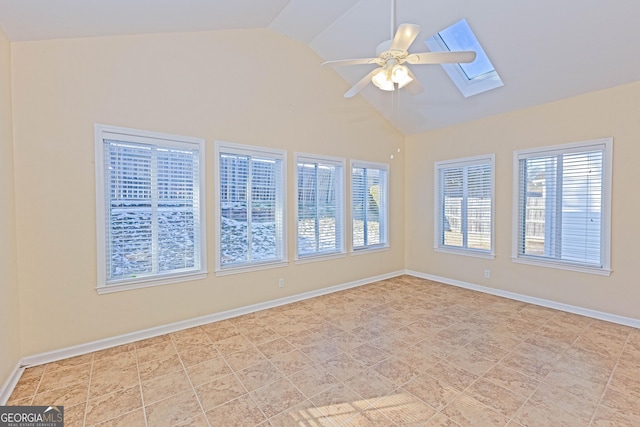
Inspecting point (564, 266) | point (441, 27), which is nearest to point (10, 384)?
point (441, 27)

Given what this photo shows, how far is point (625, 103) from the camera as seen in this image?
3506 millimetres

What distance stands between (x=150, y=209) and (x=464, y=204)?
4872mm

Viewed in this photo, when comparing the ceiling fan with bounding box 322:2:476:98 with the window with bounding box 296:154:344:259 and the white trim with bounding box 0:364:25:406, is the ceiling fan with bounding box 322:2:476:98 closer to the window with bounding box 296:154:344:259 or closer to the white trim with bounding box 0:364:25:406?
the window with bounding box 296:154:344:259

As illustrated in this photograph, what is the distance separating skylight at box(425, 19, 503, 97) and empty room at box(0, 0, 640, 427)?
3 centimetres

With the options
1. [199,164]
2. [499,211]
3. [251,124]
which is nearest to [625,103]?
[499,211]

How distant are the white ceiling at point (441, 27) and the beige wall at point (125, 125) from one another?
0.73 ft

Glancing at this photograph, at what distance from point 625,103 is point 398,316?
3782mm

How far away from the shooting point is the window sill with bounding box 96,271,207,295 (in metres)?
3.00

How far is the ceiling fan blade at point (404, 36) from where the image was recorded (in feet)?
6.97

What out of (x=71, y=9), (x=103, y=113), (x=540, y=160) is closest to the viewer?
(x=71, y=9)

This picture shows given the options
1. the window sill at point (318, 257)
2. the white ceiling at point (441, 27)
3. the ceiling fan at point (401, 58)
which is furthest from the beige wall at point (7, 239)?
the window sill at point (318, 257)

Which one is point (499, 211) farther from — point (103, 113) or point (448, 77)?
point (103, 113)

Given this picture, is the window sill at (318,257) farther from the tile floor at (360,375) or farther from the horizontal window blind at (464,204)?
the horizontal window blind at (464,204)

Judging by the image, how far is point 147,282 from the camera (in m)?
3.22
